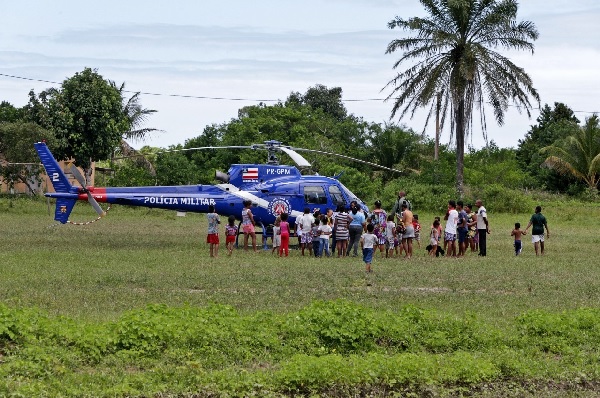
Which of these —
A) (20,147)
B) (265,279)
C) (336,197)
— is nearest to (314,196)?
(336,197)

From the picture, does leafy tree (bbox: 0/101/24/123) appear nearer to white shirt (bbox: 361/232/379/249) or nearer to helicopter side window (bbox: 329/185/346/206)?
helicopter side window (bbox: 329/185/346/206)

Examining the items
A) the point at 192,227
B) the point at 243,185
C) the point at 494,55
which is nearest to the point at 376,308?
the point at 243,185

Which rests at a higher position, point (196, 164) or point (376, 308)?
point (196, 164)

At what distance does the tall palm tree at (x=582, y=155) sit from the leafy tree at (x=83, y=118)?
79.6ft

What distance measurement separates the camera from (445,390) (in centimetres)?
1039

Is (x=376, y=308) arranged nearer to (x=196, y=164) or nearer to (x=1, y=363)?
(x=1, y=363)

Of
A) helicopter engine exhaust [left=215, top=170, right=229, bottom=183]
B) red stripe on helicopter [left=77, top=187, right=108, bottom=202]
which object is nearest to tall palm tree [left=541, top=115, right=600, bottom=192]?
helicopter engine exhaust [left=215, top=170, right=229, bottom=183]

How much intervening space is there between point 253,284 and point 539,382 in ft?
26.2

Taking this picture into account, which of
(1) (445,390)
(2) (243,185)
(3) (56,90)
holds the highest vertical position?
(3) (56,90)

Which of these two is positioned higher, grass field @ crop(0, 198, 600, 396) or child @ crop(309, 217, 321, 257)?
child @ crop(309, 217, 321, 257)

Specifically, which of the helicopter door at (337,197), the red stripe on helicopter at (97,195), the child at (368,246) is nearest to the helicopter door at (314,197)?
the helicopter door at (337,197)

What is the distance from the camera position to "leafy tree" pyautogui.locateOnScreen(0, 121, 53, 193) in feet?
144

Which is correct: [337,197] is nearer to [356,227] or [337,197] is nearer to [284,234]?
[284,234]

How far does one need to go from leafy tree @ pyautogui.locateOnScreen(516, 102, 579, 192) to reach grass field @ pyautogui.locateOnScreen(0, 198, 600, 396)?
97.9 ft
